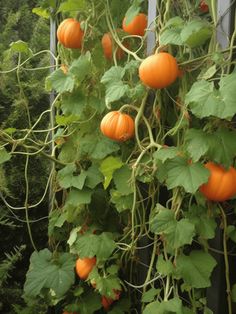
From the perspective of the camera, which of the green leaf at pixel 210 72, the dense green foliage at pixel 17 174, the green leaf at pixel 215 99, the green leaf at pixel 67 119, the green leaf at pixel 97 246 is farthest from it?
the dense green foliage at pixel 17 174

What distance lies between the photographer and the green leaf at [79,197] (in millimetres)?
1578

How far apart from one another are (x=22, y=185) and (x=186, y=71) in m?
1.20

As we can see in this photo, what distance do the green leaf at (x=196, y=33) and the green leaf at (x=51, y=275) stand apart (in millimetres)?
984

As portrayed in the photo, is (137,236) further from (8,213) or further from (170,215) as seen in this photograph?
(8,213)

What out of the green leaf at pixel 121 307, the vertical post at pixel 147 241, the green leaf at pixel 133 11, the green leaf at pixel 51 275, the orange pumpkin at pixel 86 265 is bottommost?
the green leaf at pixel 121 307

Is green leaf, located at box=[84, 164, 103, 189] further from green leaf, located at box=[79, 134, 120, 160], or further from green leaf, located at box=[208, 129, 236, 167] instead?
green leaf, located at box=[208, 129, 236, 167]

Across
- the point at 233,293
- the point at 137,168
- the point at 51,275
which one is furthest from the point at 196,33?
the point at 51,275

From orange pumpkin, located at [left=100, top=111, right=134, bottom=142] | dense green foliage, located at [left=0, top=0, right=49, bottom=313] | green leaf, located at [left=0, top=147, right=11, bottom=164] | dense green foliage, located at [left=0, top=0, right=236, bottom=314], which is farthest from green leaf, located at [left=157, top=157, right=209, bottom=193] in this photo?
dense green foliage, located at [left=0, top=0, right=49, bottom=313]

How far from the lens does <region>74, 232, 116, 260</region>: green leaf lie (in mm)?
1505

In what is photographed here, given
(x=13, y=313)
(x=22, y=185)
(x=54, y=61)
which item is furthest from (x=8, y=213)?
(x=54, y=61)

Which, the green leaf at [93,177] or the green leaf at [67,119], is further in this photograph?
the green leaf at [67,119]

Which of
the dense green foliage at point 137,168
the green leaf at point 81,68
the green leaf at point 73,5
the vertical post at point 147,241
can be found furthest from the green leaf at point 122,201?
the green leaf at point 73,5

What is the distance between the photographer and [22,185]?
2213 millimetres

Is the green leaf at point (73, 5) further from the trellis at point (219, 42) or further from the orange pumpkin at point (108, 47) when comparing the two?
the trellis at point (219, 42)
